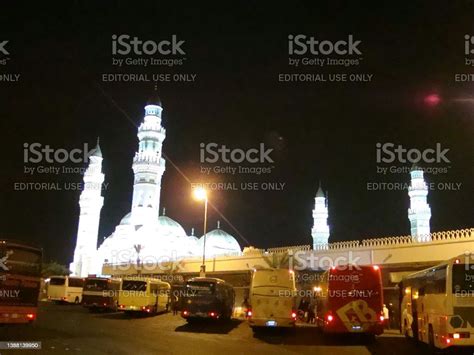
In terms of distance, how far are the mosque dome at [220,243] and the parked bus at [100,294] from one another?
36.6m

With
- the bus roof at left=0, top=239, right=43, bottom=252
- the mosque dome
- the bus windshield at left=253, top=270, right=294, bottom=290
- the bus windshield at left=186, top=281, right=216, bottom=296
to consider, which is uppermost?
the mosque dome

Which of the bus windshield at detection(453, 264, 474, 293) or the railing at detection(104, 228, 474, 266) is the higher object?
the railing at detection(104, 228, 474, 266)

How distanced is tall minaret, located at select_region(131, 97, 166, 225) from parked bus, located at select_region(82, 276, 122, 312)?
3341 centimetres

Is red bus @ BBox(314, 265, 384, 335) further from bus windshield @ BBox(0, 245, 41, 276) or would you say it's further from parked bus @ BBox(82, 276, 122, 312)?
parked bus @ BBox(82, 276, 122, 312)

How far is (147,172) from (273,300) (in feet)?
154

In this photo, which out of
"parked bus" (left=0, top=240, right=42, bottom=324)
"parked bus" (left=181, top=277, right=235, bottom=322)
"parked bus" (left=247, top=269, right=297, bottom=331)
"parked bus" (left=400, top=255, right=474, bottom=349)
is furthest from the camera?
"parked bus" (left=181, top=277, right=235, bottom=322)

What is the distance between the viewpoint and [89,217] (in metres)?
67.9

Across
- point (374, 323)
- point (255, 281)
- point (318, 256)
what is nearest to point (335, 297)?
point (374, 323)

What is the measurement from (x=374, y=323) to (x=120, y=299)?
13900mm

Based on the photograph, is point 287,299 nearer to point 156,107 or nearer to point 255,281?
point 255,281

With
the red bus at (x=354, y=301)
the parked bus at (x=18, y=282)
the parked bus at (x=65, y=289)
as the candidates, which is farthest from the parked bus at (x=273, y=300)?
the parked bus at (x=65, y=289)

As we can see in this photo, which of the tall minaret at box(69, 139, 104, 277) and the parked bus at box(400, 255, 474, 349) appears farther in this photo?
the tall minaret at box(69, 139, 104, 277)

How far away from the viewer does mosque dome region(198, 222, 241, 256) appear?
221ft

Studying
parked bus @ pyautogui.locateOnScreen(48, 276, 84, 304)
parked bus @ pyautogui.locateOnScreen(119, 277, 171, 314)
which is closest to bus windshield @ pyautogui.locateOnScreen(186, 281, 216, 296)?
parked bus @ pyautogui.locateOnScreen(119, 277, 171, 314)
